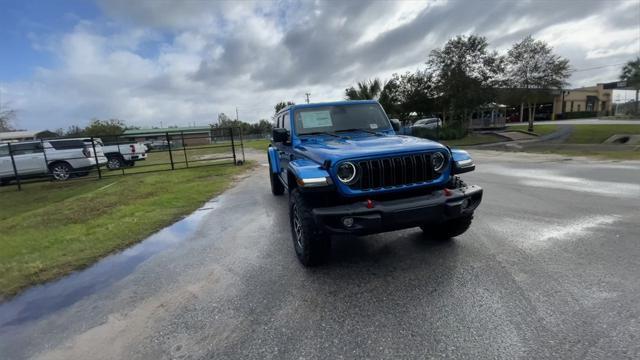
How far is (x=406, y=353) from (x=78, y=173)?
52.2 feet

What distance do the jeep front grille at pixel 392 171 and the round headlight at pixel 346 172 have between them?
0.19ft

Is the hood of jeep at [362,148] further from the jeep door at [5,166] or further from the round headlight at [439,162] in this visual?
the jeep door at [5,166]

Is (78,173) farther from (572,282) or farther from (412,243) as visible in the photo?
(572,282)

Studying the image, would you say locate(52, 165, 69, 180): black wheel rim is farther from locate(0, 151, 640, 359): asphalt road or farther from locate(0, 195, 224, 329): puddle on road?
locate(0, 151, 640, 359): asphalt road

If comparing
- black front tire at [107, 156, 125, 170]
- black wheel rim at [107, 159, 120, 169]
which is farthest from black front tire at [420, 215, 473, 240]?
black wheel rim at [107, 159, 120, 169]

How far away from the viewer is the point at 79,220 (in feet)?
22.0

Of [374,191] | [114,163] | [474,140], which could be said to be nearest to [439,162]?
[374,191]

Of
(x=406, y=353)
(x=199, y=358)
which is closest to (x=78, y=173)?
(x=199, y=358)

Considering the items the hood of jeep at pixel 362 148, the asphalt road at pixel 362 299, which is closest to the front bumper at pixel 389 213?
the hood of jeep at pixel 362 148

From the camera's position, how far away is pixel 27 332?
9.65 feet

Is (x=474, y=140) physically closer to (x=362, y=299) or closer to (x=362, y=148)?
(x=362, y=148)

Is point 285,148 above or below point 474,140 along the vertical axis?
above

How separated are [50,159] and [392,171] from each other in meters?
15.5

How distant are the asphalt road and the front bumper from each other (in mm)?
628
